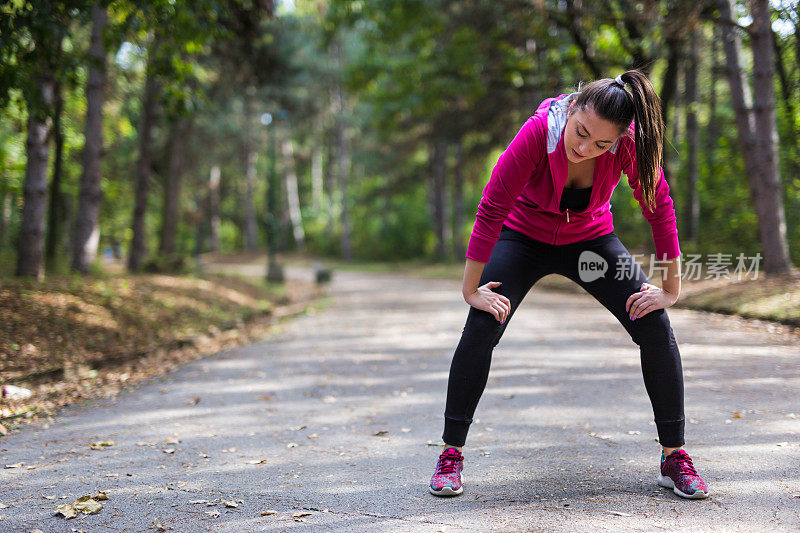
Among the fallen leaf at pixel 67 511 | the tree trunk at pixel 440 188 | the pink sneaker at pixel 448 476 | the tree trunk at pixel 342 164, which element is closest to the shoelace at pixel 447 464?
the pink sneaker at pixel 448 476

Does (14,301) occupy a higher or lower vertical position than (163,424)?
higher

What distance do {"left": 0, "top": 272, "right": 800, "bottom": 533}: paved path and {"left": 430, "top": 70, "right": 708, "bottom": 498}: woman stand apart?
1.03 feet

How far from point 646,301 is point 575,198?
57cm

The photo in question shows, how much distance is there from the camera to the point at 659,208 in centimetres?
303

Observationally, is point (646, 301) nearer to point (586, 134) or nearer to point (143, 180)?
point (586, 134)

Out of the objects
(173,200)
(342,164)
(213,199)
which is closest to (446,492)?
(173,200)

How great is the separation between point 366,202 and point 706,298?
2362cm

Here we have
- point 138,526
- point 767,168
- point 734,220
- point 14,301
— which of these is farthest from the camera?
Answer: point 734,220

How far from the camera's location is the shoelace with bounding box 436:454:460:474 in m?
3.14

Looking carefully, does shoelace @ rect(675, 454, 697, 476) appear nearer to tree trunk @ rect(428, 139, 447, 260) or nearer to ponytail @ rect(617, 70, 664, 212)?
ponytail @ rect(617, 70, 664, 212)

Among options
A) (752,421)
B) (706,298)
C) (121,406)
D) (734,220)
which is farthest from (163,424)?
(734,220)

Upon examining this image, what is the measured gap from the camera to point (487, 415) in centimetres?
469

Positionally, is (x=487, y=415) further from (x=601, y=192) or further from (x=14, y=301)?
(x=14, y=301)

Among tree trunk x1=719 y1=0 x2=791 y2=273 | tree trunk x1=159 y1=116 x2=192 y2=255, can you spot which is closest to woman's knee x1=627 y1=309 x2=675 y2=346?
tree trunk x1=719 y1=0 x2=791 y2=273
